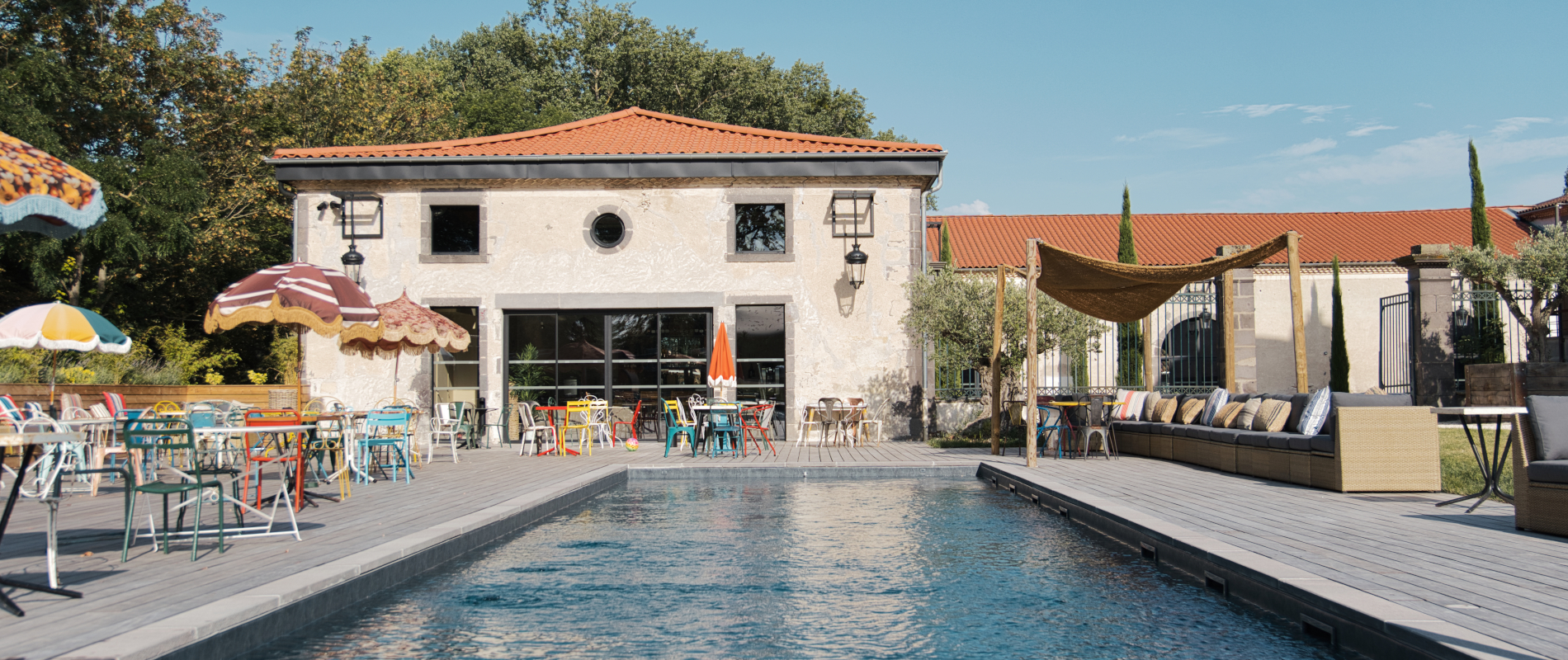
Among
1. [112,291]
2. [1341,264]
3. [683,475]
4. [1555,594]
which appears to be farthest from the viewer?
[1341,264]

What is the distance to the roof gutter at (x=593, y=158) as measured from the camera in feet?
51.2

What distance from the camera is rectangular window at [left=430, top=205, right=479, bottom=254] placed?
16.0 metres

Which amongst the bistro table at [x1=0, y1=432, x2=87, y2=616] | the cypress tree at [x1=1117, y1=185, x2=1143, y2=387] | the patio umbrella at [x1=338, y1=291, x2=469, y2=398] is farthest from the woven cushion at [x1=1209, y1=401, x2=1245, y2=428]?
the bistro table at [x1=0, y1=432, x2=87, y2=616]

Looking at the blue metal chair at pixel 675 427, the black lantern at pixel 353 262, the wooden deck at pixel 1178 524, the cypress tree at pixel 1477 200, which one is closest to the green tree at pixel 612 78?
the black lantern at pixel 353 262

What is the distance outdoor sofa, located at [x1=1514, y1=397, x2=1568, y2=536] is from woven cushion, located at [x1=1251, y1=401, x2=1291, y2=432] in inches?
124

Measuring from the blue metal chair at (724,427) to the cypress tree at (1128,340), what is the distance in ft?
23.3

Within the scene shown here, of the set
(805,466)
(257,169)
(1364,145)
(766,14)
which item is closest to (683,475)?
(805,466)

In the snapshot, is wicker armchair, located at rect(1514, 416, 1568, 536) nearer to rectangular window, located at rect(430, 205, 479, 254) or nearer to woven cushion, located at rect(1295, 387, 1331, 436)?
woven cushion, located at rect(1295, 387, 1331, 436)

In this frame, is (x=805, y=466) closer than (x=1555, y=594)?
No

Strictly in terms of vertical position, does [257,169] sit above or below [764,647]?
above

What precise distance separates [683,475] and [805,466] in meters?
1.43

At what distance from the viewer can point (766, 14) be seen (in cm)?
1894

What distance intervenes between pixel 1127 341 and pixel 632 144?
1107 cm

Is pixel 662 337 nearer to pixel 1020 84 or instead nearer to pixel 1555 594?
pixel 1020 84
